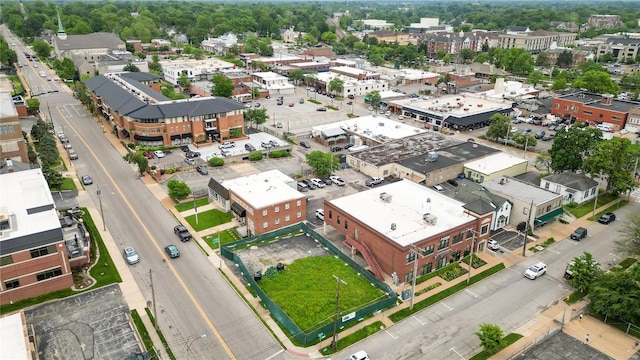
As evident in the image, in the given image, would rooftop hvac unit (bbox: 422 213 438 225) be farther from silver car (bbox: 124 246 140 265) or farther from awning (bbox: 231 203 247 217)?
silver car (bbox: 124 246 140 265)

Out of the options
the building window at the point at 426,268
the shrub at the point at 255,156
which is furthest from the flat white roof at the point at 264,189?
the building window at the point at 426,268

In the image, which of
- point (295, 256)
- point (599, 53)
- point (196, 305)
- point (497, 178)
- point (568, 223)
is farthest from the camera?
point (599, 53)

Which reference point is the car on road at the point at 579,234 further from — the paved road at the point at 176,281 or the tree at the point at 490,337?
the paved road at the point at 176,281

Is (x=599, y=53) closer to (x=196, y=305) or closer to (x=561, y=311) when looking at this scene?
(x=561, y=311)

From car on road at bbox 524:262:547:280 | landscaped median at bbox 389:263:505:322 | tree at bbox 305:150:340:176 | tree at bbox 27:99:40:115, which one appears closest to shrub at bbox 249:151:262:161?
tree at bbox 305:150:340:176

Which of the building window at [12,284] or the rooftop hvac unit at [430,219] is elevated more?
the rooftop hvac unit at [430,219]

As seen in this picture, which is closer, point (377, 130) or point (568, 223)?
point (568, 223)

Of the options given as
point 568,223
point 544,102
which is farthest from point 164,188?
point 544,102
